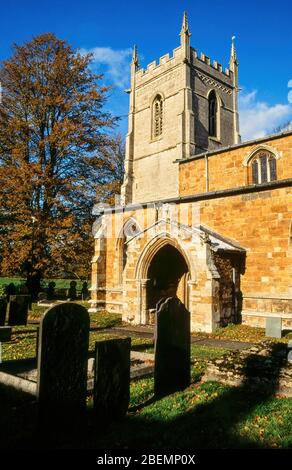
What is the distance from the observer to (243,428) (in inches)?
163

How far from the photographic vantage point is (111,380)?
14.9 feet

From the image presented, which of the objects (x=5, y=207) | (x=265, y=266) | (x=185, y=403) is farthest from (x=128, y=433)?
Result: (x=5, y=207)

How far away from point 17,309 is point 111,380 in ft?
25.4

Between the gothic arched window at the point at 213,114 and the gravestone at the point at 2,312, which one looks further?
the gothic arched window at the point at 213,114

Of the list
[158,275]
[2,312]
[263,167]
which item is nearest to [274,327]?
[158,275]

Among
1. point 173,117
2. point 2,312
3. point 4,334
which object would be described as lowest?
point 4,334

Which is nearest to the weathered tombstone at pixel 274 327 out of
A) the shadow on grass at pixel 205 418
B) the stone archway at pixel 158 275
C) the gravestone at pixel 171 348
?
the stone archway at pixel 158 275

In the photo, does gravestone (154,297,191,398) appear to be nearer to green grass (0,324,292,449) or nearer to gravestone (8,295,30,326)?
green grass (0,324,292,449)

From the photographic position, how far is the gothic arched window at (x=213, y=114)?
3269cm

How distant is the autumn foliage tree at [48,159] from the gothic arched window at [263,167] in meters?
8.99

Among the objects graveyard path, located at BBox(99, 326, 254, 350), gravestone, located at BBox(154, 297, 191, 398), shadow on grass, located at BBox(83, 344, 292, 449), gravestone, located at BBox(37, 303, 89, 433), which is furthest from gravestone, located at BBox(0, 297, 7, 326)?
gravestone, located at BBox(37, 303, 89, 433)

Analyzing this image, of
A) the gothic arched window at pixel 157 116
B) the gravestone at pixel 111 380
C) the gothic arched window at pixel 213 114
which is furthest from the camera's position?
the gothic arched window at pixel 213 114

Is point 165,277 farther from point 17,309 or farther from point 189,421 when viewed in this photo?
point 189,421

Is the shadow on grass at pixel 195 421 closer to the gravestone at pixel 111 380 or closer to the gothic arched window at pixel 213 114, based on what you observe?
the gravestone at pixel 111 380
